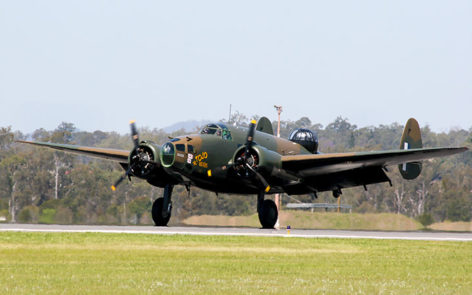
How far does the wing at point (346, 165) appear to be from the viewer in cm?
3938

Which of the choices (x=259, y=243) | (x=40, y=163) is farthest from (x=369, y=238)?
(x=40, y=163)

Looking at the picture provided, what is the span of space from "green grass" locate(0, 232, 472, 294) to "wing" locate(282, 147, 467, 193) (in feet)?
24.8

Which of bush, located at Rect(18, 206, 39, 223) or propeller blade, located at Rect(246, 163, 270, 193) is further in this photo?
bush, located at Rect(18, 206, 39, 223)

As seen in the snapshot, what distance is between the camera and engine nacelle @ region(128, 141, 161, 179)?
3847 centimetres

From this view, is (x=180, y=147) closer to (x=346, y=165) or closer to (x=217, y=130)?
(x=217, y=130)

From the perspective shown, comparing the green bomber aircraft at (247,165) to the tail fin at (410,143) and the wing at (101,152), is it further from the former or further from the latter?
the tail fin at (410,143)

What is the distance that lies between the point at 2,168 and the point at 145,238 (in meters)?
65.6

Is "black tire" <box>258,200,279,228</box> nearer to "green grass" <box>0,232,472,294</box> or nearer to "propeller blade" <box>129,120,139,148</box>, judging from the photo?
"propeller blade" <box>129,120,139,148</box>

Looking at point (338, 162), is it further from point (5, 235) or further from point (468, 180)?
point (468, 180)

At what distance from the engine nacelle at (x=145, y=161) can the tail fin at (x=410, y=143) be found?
16404 millimetres

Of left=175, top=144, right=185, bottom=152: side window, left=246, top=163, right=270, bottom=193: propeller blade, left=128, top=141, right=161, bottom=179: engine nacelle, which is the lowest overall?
left=246, top=163, right=270, bottom=193: propeller blade

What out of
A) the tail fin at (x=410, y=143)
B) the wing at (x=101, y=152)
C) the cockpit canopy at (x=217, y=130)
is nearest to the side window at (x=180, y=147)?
the cockpit canopy at (x=217, y=130)

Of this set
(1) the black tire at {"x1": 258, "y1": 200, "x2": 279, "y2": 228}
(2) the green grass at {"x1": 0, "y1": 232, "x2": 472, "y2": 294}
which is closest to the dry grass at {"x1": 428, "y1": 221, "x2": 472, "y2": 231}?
(1) the black tire at {"x1": 258, "y1": 200, "x2": 279, "y2": 228}

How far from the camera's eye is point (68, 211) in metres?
65.9
